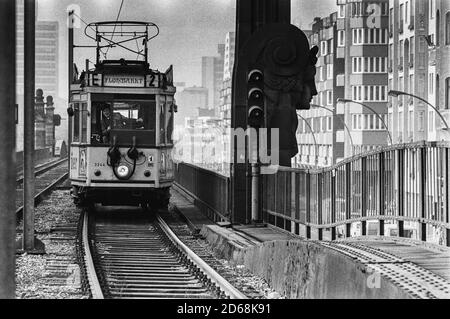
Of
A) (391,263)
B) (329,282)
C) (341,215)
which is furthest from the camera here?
(341,215)

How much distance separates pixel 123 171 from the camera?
23.0m

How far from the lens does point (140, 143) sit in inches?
907

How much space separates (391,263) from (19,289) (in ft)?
17.1

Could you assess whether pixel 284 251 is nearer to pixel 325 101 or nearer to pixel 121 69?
pixel 121 69

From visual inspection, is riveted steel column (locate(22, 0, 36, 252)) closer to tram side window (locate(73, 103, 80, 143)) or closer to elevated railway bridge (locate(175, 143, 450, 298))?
elevated railway bridge (locate(175, 143, 450, 298))

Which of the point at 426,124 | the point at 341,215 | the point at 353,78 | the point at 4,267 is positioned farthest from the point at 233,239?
the point at 353,78

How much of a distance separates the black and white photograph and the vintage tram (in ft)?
0.10

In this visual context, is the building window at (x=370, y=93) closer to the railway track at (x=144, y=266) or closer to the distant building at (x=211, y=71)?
the distant building at (x=211, y=71)

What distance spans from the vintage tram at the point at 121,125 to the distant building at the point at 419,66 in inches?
730

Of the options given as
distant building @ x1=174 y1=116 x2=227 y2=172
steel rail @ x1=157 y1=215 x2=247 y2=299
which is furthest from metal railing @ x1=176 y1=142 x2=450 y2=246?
distant building @ x1=174 y1=116 x2=227 y2=172

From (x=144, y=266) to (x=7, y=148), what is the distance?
31.8ft

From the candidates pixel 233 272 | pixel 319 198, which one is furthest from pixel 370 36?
pixel 233 272

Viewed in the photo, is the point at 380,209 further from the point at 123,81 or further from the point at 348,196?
the point at 123,81
